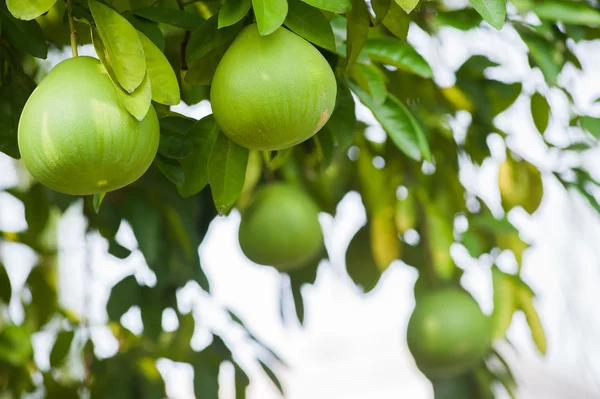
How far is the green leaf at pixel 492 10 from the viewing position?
675mm

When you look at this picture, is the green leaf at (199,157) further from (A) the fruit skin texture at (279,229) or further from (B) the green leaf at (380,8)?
(A) the fruit skin texture at (279,229)

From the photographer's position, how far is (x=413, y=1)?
0.66 m

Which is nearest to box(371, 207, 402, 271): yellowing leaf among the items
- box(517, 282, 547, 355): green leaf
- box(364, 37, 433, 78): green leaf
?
box(517, 282, 547, 355): green leaf

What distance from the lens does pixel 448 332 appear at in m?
1.51

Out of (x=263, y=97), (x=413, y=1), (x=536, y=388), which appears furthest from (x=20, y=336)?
(x=536, y=388)

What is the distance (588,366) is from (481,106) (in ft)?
2.67

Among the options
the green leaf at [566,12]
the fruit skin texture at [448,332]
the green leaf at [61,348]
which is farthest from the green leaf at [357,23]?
the green leaf at [61,348]

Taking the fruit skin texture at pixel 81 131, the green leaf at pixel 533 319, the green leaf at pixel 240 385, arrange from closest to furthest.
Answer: the fruit skin texture at pixel 81 131 → the green leaf at pixel 240 385 → the green leaf at pixel 533 319

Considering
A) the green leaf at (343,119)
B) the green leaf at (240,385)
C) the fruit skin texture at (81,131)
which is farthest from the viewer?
the green leaf at (240,385)

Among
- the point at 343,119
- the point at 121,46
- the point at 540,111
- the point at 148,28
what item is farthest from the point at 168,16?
the point at 540,111

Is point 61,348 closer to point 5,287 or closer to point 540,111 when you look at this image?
point 5,287

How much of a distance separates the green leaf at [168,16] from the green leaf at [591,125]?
32.6 inches

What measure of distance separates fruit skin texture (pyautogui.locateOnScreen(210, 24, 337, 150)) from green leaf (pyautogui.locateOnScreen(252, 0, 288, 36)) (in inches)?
1.3

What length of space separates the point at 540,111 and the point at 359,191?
0.41 m
